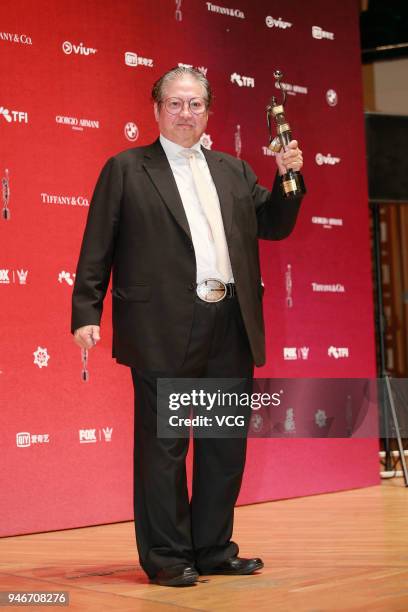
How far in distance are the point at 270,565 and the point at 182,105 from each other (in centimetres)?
149

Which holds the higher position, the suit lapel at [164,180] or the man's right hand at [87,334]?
the suit lapel at [164,180]

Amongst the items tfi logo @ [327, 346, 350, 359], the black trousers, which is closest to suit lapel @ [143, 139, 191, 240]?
the black trousers

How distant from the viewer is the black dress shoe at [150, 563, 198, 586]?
8.97 ft

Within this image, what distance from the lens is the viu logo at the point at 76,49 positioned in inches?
173

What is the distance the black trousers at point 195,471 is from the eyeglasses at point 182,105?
577 millimetres

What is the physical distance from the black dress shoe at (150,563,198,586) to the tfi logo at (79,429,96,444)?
163 centimetres

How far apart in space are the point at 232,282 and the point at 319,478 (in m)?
2.70

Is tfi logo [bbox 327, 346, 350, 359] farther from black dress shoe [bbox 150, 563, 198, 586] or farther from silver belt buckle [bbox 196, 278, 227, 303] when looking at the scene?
black dress shoe [bbox 150, 563, 198, 586]

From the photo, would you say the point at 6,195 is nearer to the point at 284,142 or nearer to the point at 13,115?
the point at 13,115

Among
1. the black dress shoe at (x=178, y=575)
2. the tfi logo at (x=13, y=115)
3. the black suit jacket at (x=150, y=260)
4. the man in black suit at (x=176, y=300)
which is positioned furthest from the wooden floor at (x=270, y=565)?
the tfi logo at (x=13, y=115)

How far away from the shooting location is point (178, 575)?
2742 mm

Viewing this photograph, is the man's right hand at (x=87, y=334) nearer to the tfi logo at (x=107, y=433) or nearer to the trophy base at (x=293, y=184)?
the trophy base at (x=293, y=184)

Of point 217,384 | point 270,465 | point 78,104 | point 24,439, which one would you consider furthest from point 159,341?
point 270,465

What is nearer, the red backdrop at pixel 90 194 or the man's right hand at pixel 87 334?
the man's right hand at pixel 87 334
